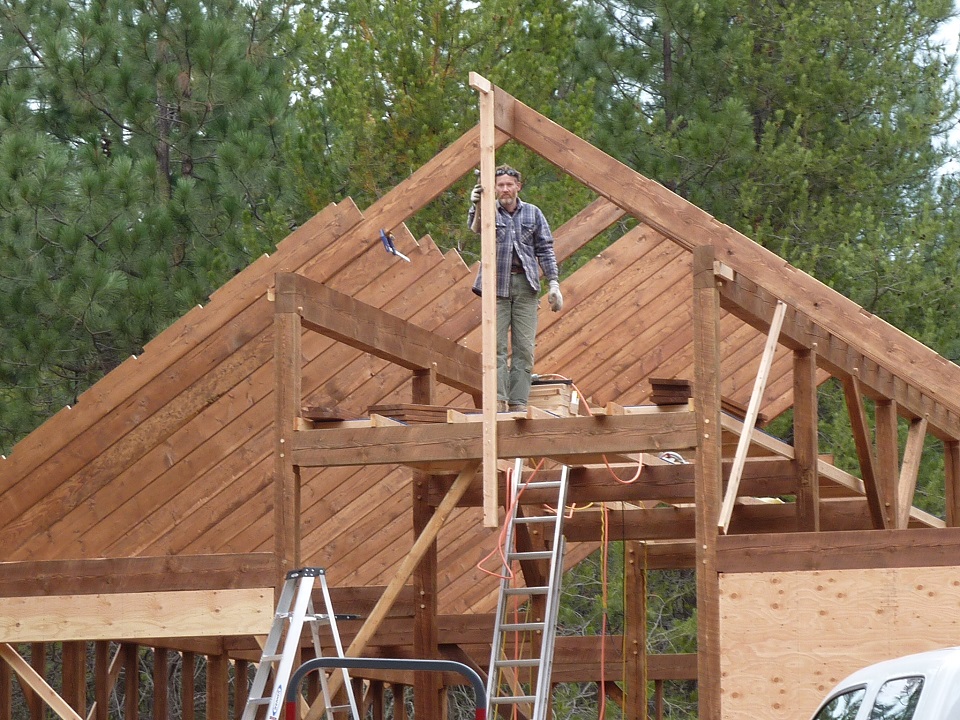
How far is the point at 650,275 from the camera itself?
12922 millimetres

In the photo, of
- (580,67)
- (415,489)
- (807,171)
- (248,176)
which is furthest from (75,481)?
(580,67)

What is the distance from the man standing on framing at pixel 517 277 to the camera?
9117mm

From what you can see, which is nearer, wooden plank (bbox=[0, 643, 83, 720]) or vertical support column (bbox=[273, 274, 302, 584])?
vertical support column (bbox=[273, 274, 302, 584])

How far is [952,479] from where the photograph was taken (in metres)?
11.8

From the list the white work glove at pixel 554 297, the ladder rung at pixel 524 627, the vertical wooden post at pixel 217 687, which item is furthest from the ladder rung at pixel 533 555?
the vertical wooden post at pixel 217 687

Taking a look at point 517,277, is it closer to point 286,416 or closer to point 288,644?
point 286,416

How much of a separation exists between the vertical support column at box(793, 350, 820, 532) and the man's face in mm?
2099

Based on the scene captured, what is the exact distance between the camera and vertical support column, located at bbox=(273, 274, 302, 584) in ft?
27.8

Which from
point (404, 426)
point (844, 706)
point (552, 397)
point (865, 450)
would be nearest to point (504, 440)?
point (404, 426)

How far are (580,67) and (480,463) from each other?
44.2ft

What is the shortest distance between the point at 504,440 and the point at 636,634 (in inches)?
181

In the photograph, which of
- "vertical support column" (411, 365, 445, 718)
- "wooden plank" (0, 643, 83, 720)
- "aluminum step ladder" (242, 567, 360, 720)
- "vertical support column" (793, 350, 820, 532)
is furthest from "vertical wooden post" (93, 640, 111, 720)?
"vertical support column" (793, 350, 820, 532)

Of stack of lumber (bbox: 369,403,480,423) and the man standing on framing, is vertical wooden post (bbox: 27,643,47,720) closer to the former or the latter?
stack of lumber (bbox: 369,403,480,423)

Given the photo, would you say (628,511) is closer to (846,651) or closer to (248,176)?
(846,651)
